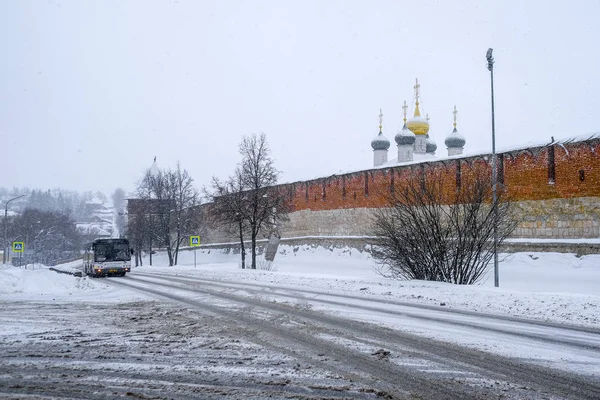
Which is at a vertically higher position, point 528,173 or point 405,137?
point 405,137

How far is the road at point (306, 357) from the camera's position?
16.0ft

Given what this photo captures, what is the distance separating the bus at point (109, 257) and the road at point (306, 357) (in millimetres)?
16410

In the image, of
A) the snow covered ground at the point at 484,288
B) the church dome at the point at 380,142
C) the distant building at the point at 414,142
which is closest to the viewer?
the snow covered ground at the point at 484,288

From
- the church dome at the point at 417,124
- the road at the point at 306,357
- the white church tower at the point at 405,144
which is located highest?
the church dome at the point at 417,124

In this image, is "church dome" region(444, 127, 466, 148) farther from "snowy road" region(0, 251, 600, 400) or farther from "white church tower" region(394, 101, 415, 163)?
"snowy road" region(0, 251, 600, 400)

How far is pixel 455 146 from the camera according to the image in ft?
172

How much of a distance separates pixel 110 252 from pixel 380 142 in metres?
35.9

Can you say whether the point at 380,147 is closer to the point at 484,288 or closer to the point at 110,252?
the point at 110,252

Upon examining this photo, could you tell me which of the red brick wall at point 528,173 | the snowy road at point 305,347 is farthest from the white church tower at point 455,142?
the snowy road at point 305,347

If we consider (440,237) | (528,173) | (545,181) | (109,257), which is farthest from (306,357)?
(109,257)

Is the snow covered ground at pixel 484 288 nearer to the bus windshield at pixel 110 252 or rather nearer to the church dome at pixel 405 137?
the bus windshield at pixel 110 252

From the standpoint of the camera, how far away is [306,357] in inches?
244

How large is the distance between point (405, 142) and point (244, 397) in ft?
155

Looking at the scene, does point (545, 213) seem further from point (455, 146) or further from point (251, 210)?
point (455, 146)
